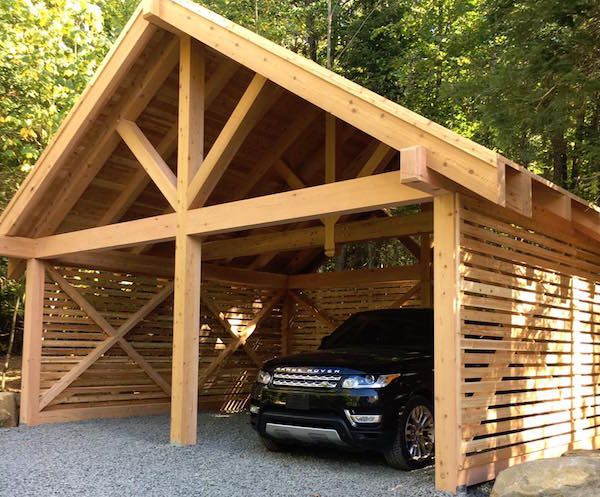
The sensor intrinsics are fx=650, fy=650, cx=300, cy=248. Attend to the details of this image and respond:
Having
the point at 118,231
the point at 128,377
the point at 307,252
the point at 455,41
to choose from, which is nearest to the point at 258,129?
the point at 118,231

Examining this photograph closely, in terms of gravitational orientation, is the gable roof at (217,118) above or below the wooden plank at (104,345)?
above

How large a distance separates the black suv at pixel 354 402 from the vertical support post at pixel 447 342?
78cm

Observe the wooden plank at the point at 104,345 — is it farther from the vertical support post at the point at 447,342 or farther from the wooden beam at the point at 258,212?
the vertical support post at the point at 447,342

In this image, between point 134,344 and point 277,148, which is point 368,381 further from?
point 134,344

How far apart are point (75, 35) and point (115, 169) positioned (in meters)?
5.08

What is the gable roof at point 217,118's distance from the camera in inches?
213

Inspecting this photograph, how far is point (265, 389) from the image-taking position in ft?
23.3

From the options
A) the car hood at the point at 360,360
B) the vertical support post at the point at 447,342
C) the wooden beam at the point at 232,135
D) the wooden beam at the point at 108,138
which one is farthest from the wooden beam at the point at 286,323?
the vertical support post at the point at 447,342

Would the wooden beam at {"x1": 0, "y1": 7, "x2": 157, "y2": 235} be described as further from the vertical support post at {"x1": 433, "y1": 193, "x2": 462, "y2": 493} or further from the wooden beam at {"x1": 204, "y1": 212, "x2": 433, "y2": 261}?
the vertical support post at {"x1": 433, "y1": 193, "x2": 462, "y2": 493}

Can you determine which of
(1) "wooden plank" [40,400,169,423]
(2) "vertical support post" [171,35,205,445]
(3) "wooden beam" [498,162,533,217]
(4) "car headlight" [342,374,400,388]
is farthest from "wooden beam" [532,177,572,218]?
(1) "wooden plank" [40,400,169,423]

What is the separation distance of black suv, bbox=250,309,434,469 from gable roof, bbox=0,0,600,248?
6.72ft

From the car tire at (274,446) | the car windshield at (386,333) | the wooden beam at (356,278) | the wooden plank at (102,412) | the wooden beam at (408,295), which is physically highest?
the wooden beam at (356,278)

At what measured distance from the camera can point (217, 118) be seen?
33.2ft

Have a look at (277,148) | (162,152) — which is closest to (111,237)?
(162,152)
